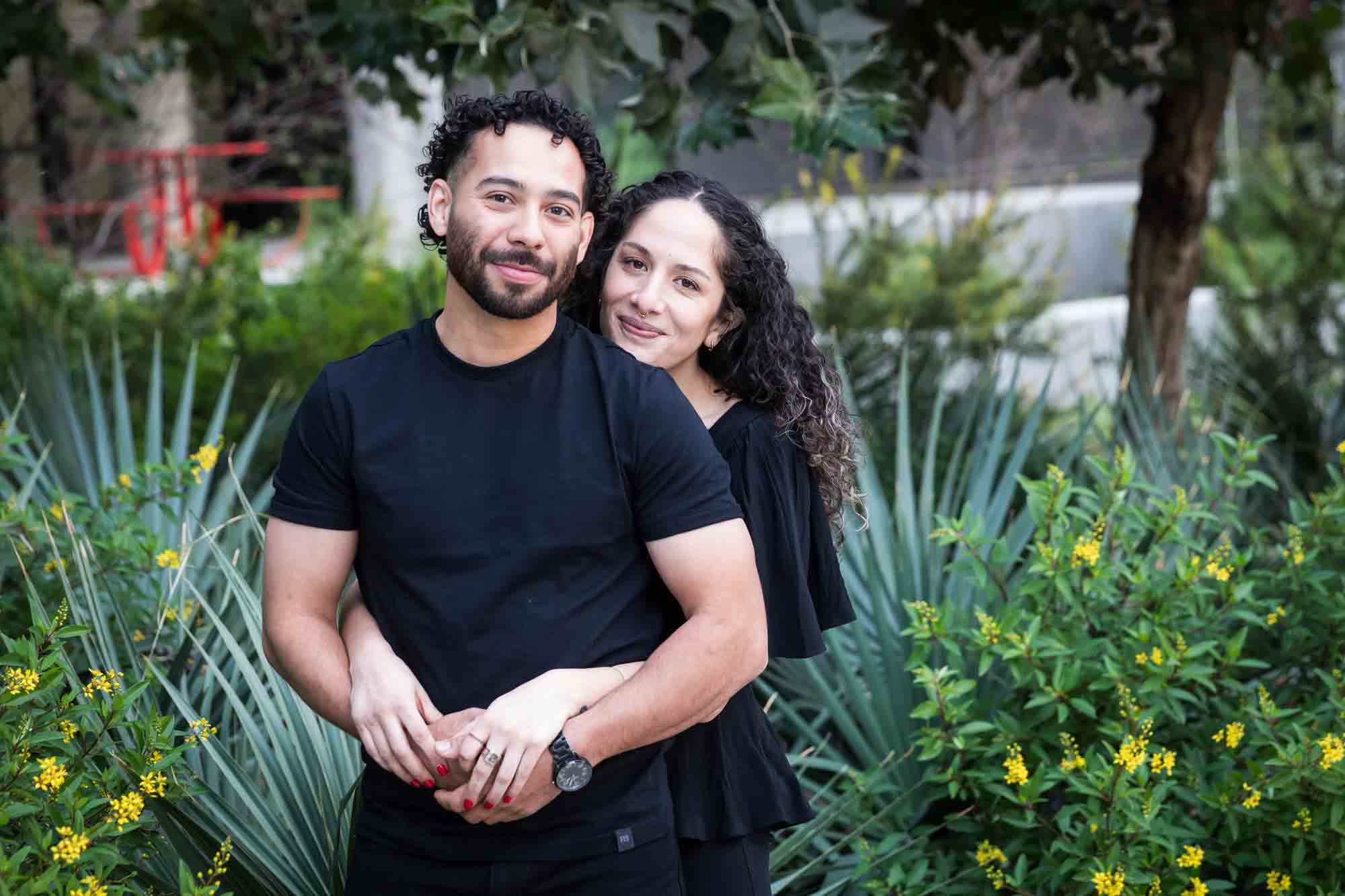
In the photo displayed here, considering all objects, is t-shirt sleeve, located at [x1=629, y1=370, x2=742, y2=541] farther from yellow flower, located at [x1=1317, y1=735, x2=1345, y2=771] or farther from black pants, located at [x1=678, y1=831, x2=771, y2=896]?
yellow flower, located at [x1=1317, y1=735, x2=1345, y2=771]

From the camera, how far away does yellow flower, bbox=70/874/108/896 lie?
5.82 ft

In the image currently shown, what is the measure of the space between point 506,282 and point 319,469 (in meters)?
0.33

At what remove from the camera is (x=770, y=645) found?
2262mm

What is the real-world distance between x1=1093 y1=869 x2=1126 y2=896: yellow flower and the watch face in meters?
1.06

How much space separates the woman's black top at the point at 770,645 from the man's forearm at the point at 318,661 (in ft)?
1.66

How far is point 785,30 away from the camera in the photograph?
10.8 feet

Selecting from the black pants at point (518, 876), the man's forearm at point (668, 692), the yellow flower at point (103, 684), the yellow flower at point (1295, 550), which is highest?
the man's forearm at point (668, 692)

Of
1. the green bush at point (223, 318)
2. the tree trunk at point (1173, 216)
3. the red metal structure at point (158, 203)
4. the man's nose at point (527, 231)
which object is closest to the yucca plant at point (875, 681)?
the man's nose at point (527, 231)

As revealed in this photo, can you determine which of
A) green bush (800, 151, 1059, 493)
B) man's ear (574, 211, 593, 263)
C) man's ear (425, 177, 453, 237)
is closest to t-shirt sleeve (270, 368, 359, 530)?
man's ear (425, 177, 453, 237)

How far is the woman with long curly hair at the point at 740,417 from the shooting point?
2164 mm

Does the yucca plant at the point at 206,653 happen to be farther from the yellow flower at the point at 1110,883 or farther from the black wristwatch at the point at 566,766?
the yellow flower at the point at 1110,883

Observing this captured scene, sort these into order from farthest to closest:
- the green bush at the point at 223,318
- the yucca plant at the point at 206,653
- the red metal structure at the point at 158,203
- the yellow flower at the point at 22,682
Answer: the red metal structure at the point at 158,203 → the green bush at the point at 223,318 → the yucca plant at the point at 206,653 → the yellow flower at the point at 22,682

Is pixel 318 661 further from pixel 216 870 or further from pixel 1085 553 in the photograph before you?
pixel 1085 553

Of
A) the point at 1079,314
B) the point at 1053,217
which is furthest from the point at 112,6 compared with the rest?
the point at 1053,217
